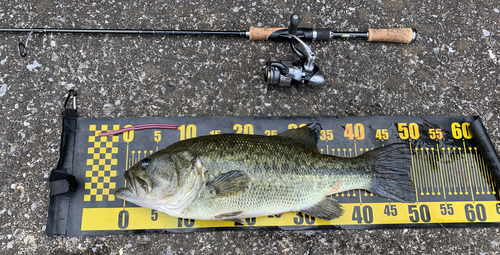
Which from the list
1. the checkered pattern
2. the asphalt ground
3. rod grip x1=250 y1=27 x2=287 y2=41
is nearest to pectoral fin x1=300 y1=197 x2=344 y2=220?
the asphalt ground

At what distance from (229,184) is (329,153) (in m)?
1.18

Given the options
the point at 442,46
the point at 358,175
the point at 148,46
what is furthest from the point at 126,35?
the point at 442,46

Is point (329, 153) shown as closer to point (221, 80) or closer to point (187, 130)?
point (221, 80)

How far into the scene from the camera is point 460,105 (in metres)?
2.96

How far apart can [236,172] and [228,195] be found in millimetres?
204

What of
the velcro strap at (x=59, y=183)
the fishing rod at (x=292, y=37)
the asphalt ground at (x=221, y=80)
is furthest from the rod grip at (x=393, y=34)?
the velcro strap at (x=59, y=183)

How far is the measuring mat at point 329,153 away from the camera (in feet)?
8.50

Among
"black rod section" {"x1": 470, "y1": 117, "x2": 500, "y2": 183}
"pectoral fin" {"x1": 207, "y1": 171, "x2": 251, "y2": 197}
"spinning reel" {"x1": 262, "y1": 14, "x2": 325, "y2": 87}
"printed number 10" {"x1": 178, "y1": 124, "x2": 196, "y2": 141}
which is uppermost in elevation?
"spinning reel" {"x1": 262, "y1": 14, "x2": 325, "y2": 87}

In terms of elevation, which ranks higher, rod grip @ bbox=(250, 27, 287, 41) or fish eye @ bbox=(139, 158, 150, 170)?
rod grip @ bbox=(250, 27, 287, 41)

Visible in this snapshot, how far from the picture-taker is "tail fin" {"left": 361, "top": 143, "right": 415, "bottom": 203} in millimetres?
2535

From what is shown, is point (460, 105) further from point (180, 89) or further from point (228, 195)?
point (180, 89)

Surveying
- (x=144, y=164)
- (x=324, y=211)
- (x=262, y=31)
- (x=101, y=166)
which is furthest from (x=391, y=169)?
(x=101, y=166)

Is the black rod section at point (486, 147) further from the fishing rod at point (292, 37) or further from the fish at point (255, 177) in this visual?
the fishing rod at point (292, 37)

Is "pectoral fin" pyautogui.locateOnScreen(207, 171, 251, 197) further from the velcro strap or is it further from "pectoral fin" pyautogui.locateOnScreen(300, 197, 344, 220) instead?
the velcro strap
